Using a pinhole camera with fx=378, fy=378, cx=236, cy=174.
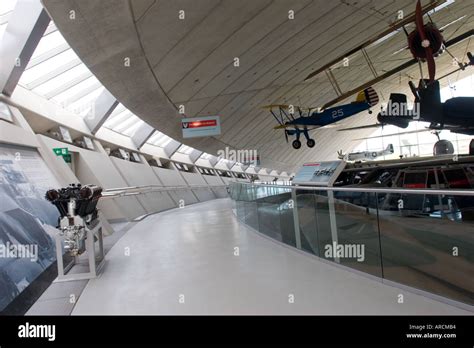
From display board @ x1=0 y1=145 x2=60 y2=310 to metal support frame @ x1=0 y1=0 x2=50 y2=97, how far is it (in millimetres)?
2208

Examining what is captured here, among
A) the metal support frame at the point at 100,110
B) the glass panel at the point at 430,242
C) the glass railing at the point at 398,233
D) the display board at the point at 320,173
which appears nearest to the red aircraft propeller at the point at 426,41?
the display board at the point at 320,173

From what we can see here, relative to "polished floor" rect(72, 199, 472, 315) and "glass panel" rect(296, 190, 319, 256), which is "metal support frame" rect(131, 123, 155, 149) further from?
"glass panel" rect(296, 190, 319, 256)

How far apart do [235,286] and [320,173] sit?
6.35 m

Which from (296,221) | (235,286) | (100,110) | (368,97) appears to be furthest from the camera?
(368,97)

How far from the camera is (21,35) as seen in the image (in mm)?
8141

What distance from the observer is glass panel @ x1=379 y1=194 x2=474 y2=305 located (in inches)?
146

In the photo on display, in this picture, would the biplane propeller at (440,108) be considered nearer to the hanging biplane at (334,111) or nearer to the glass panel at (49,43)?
the hanging biplane at (334,111)

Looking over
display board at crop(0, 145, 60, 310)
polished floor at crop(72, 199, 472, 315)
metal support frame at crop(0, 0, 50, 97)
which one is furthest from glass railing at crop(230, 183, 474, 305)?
metal support frame at crop(0, 0, 50, 97)

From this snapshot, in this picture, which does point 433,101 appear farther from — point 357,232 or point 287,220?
point 357,232

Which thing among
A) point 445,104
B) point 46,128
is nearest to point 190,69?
point 46,128

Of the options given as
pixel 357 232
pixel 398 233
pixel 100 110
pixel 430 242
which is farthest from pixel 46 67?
pixel 430 242

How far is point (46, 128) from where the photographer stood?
42.6ft

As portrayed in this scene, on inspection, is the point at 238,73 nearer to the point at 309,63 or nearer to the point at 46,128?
the point at 309,63

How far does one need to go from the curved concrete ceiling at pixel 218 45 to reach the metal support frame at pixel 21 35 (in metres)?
1.19
